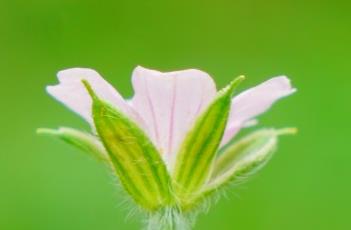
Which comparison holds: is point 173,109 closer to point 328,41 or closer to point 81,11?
point 328,41

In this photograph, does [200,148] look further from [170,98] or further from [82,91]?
[82,91]

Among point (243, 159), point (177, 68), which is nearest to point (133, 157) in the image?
point (243, 159)

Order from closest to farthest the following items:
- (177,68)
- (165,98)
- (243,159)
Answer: (165,98) < (243,159) < (177,68)

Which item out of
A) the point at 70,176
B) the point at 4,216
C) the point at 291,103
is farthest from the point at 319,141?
the point at 4,216

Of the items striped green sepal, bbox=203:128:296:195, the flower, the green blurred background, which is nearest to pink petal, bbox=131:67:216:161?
the flower

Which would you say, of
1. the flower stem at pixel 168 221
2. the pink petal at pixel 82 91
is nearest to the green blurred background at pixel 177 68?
the flower stem at pixel 168 221

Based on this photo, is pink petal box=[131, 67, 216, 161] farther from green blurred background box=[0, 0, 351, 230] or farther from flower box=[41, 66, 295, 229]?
green blurred background box=[0, 0, 351, 230]
